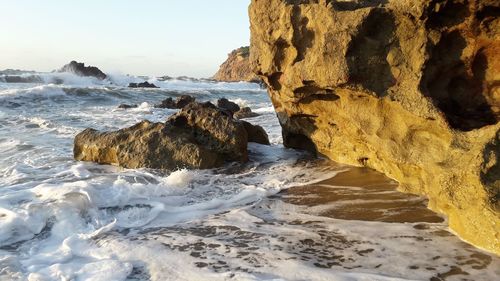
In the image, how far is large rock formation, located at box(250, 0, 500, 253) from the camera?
3.40m

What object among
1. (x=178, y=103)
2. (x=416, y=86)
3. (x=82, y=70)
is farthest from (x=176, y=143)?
(x=82, y=70)

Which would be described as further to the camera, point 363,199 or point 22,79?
point 22,79

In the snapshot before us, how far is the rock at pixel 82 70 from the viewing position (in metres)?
34.5

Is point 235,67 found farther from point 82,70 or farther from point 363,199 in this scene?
point 363,199

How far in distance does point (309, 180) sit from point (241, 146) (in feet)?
4.28

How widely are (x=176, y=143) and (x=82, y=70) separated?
31.2m

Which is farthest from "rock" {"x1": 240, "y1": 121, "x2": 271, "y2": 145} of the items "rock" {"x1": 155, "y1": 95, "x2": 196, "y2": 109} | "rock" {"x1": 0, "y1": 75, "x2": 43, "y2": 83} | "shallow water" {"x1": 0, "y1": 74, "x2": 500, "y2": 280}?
"rock" {"x1": 0, "y1": 75, "x2": 43, "y2": 83}

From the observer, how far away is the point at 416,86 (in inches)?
175

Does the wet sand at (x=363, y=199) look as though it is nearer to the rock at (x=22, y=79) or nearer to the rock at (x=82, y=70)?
the rock at (x=22, y=79)

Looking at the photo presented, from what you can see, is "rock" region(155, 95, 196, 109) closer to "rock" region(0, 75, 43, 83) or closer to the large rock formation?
the large rock formation

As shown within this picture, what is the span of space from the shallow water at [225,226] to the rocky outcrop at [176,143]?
9.3 inches

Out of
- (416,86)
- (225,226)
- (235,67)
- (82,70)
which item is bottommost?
(225,226)

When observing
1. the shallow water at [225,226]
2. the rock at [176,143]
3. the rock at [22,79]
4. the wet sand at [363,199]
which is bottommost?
the shallow water at [225,226]

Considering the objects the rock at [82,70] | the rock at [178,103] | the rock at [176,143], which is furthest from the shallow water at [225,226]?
the rock at [82,70]
